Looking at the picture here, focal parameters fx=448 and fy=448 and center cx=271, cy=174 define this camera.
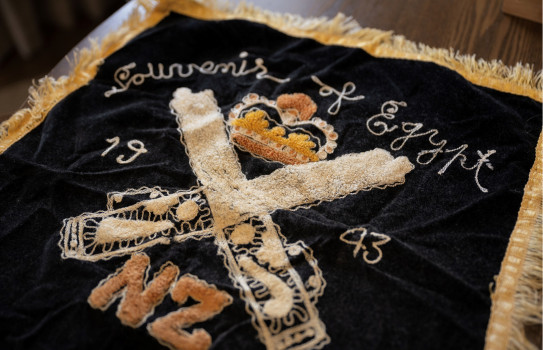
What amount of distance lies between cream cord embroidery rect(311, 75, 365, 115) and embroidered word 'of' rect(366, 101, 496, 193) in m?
0.07

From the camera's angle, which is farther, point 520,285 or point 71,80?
point 71,80

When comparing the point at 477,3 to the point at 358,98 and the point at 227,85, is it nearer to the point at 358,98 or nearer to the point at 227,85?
the point at 358,98

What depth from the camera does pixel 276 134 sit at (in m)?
0.94

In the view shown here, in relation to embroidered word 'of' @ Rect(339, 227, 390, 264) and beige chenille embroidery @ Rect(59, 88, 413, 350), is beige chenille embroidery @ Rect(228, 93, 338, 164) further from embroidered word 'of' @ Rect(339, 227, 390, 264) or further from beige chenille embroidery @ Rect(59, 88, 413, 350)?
embroidered word 'of' @ Rect(339, 227, 390, 264)

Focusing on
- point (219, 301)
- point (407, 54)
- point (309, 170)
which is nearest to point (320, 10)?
point (407, 54)

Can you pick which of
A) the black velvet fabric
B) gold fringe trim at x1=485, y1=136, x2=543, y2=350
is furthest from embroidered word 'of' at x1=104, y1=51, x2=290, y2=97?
gold fringe trim at x1=485, y1=136, x2=543, y2=350

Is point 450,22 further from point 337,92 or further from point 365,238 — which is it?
point 365,238

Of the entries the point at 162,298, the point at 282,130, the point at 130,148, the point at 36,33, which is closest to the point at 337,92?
the point at 282,130

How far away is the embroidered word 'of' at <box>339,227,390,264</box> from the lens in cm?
75

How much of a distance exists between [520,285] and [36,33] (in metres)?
1.83

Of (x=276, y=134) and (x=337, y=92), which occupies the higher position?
(x=337, y=92)

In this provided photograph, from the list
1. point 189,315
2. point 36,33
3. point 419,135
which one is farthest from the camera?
point 36,33

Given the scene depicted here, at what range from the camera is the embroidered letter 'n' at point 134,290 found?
712 millimetres

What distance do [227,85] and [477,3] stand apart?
0.69 m
